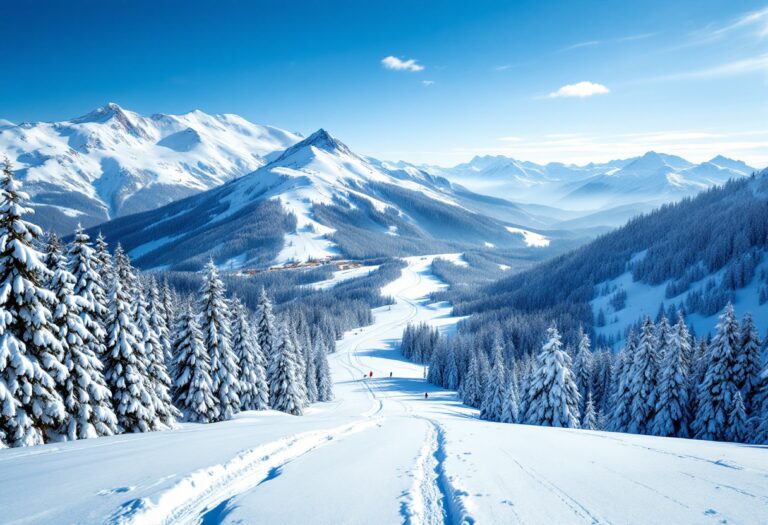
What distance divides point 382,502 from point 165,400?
24746 millimetres

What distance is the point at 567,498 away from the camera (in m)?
7.00

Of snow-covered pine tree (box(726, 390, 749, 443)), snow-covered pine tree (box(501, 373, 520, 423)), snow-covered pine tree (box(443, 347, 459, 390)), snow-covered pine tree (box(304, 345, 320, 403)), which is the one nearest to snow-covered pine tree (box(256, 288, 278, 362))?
snow-covered pine tree (box(304, 345, 320, 403))

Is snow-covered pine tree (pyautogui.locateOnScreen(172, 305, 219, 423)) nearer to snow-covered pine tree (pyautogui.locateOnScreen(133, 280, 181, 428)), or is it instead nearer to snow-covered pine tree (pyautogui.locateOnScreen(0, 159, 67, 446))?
snow-covered pine tree (pyautogui.locateOnScreen(133, 280, 181, 428))

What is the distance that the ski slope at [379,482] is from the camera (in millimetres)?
6348

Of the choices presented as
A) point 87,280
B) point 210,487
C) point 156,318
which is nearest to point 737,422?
point 210,487

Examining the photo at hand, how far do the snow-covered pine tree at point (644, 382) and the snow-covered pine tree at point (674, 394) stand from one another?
1159 mm

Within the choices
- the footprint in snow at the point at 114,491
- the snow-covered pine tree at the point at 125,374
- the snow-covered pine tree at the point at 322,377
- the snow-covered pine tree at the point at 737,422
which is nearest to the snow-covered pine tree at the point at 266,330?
the snow-covered pine tree at the point at 322,377

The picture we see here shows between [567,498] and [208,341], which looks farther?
[208,341]

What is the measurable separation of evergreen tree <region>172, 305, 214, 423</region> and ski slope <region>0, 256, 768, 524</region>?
16472mm

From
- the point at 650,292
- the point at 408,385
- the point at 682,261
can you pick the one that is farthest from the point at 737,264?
the point at 408,385

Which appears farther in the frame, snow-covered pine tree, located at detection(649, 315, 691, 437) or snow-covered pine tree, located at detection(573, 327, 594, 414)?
snow-covered pine tree, located at detection(573, 327, 594, 414)

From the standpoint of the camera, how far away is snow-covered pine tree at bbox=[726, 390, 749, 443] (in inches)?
1163

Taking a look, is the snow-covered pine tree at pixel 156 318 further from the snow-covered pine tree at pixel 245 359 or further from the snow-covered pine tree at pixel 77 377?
the snow-covered pine tree at pixel 77 377

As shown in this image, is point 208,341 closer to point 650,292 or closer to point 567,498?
point 567,498
